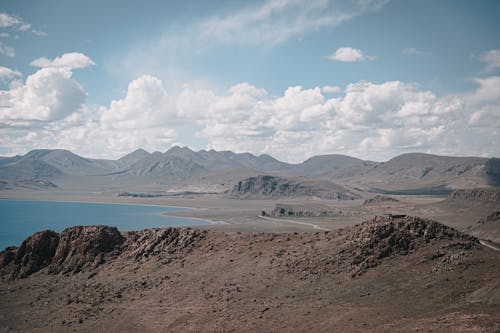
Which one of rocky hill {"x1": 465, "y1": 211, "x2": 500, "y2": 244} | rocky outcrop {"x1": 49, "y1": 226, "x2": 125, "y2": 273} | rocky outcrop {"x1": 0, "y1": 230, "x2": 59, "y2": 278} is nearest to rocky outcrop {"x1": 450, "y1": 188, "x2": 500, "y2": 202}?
rocky hill {"x1": 465, "y1": 211, "x2": 500, "y2": 244}

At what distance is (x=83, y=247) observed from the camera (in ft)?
220

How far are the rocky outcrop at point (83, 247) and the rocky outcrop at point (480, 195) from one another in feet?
491

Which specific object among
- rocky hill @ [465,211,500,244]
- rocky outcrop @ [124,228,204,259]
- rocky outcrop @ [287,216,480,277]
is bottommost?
rocky hill @ [465,211,500,244]

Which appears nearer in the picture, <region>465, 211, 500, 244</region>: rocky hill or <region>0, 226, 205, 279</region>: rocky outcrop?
<region>0, 226, 205, 279</region>: rocky outcrop

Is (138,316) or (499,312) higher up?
(499,312)

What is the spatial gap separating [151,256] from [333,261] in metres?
26.4

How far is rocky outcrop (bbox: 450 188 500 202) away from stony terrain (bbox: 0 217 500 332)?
142 metres

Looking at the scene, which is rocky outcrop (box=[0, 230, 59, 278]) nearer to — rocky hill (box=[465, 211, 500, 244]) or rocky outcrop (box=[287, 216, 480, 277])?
rocky outcrop (box=[287, 216, 480, 277])

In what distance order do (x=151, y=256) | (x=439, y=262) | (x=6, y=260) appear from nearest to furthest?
1. (x=439, y=262)
2. (x=151, y=256)
3. (x=6, y=260)

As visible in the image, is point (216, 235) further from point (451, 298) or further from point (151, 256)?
point (451, 298)

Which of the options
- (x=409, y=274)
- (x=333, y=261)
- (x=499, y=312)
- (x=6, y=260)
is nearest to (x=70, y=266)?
(x=6, y=260)

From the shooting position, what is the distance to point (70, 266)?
6494 cm

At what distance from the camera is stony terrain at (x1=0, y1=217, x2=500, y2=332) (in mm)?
36594

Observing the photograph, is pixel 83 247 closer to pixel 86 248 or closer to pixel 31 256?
pixel 86 248
